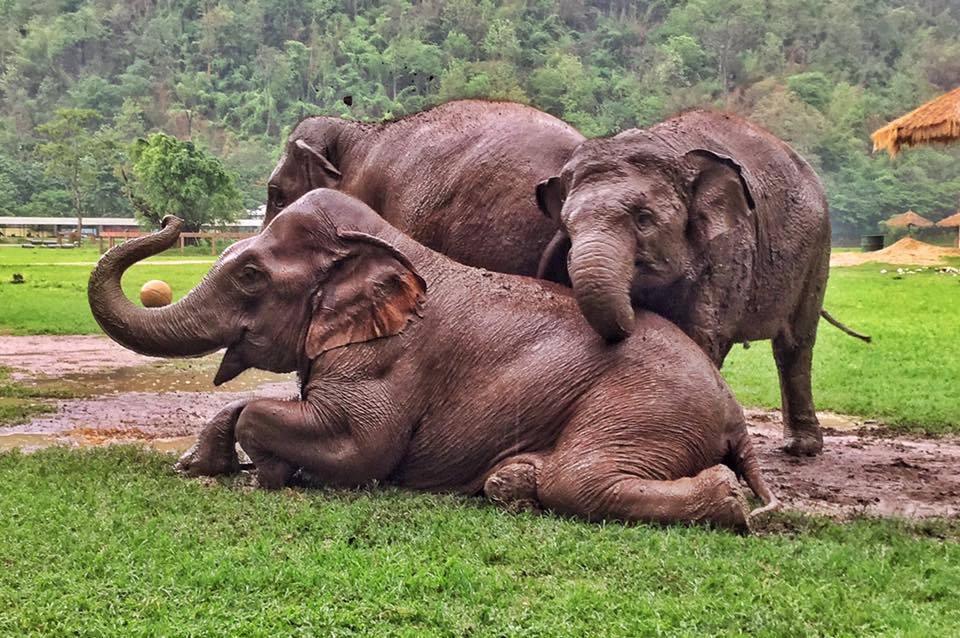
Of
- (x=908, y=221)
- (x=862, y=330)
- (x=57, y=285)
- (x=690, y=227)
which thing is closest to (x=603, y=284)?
(x=690, y=227)

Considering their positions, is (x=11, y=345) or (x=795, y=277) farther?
(x=11, y=345)

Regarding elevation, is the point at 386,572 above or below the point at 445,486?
above

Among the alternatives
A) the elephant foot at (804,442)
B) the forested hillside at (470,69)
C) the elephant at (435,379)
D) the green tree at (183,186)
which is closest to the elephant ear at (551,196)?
the elephant at (435,379)

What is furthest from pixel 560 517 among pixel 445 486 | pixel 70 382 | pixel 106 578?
pixel 70 382

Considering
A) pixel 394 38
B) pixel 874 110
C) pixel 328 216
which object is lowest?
pixel 874 110

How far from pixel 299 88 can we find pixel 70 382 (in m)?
70.5

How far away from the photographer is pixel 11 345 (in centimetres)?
1531

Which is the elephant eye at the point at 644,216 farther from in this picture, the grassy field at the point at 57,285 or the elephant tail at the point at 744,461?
the grassy field at the point at 57,285

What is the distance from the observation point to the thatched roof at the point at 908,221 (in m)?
55.6

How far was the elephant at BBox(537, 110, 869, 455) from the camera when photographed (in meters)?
5.70

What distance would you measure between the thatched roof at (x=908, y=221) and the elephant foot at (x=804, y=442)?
50.9 metres

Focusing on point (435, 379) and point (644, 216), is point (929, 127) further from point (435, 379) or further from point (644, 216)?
point (435, 379)

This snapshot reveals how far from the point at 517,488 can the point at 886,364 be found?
404 inches

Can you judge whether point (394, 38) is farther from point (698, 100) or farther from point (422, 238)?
point (422, 238)
